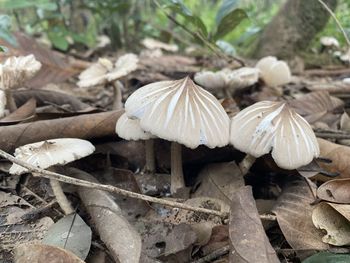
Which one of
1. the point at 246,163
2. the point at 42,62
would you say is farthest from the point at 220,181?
the point at 42,62

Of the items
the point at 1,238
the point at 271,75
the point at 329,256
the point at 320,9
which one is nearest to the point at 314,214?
the point at 329,256

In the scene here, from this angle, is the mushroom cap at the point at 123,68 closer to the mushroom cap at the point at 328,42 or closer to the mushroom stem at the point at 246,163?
the mushroom stem at the point at 246,163

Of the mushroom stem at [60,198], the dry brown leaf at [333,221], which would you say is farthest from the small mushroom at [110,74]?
the dry brown leaf at [333,221]

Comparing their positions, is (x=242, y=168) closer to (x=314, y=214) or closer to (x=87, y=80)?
(x=314, y=214)

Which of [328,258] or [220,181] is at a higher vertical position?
[328,258]

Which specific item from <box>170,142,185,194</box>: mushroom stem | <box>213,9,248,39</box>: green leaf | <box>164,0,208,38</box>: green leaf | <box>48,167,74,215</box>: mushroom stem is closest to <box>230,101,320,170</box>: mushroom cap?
<box>170,142,185,194</box>: mushroom stem

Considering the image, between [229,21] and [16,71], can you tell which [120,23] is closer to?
[229,21]
